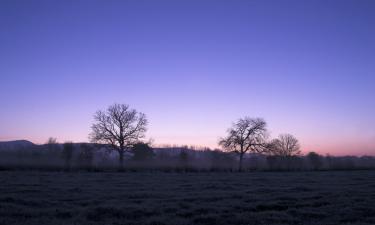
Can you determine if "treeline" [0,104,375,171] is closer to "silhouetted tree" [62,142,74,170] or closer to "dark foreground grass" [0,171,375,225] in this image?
"silhouetted tree" [62,142,74,170]

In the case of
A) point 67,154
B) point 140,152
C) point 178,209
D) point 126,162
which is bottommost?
point 178,209

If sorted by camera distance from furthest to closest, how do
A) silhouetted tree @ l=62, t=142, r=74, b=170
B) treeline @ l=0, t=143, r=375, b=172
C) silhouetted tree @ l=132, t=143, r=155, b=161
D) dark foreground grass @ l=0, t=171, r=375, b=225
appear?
silhouetted tree @ l=132, t=143, r=155, b=161, silhouetted tree @ l=62, t=142, r=74, b=170, treeline @ l=0, t=143, r=375, b=172, dark foreground grass @ l=0, t=171, r=375, b=225

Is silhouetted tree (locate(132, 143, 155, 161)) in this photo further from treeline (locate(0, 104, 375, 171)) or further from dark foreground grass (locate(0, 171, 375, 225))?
dark foreground grass (locate(0, 171, 375, 225))

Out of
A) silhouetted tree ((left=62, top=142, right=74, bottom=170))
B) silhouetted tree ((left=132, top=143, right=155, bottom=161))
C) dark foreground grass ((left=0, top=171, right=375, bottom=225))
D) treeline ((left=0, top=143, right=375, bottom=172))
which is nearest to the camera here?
dark foreground grass ((left=0, top=171, right=375, bottom=225))

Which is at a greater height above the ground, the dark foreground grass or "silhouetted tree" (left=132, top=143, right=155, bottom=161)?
"silhouetted tree" (left=132, top=143, right=155, bottom=161)

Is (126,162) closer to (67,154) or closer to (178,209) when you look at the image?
(67,154)

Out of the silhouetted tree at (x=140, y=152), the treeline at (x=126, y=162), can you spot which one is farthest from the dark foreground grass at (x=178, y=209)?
the silhouetted tree at (x=140, y=152)

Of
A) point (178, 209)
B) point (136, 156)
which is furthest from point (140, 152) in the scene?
point (178, 209)

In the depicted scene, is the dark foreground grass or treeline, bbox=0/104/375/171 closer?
the dark foreground grass

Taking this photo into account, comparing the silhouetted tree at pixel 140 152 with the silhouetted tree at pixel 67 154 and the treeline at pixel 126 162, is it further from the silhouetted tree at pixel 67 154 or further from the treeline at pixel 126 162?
the silhouetted tree at pixel 67 154

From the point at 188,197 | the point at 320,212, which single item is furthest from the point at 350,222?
the point at 188,197

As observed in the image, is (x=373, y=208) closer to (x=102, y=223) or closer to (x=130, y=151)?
(x=102, y=223)

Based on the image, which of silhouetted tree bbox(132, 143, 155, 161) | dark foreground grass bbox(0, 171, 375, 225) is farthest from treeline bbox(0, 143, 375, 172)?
dark foreground grass bbox(0, 171, 375, 225)

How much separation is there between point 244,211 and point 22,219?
7.85m
